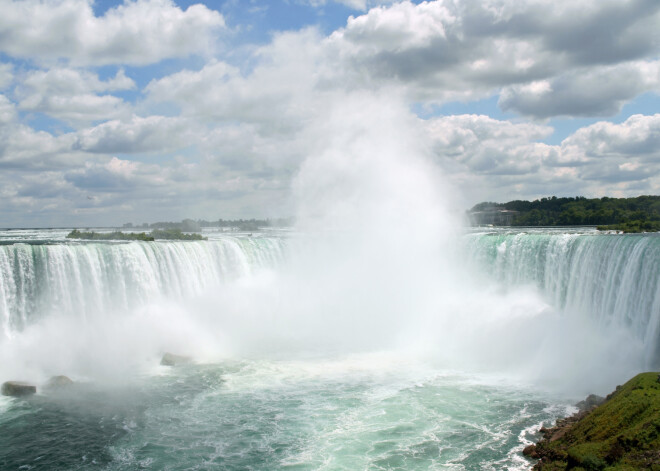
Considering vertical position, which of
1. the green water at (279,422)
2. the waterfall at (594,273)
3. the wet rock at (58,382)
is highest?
the waterfall at (594,273)

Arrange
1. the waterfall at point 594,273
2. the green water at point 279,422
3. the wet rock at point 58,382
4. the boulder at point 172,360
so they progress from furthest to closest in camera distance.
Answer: the boulder at point 172,360 → the waterfall at point 594,273 → the wet rock at point 58,382 → the green water at point 279,422

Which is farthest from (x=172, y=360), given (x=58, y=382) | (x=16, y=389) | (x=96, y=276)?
(x=16, y=389)

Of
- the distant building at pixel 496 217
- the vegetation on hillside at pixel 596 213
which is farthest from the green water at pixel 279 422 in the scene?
the distant building at pixel 496 217

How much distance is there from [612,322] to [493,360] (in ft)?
13.3

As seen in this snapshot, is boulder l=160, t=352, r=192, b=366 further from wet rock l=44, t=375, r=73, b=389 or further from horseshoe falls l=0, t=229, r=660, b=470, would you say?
wet rock l=44, t=375, r=73, b=389

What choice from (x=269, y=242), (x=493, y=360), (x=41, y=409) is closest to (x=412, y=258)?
(x=269, y=242)

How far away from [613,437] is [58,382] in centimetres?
1453

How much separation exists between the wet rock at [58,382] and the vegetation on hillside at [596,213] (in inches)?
1256

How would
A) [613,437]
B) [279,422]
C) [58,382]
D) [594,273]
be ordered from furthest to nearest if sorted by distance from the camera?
[594,273], [58,382], [279,422], [613,437]

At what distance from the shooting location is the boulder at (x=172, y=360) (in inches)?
719

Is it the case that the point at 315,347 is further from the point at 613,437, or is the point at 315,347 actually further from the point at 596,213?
the point at 596,213

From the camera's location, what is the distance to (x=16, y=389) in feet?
47.4

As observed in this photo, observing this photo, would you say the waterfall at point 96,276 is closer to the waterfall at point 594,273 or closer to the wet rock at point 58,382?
the wet rock at point 58,382

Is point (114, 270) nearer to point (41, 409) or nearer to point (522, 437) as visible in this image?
point (41, 409)
